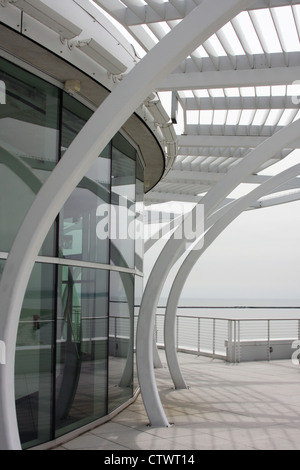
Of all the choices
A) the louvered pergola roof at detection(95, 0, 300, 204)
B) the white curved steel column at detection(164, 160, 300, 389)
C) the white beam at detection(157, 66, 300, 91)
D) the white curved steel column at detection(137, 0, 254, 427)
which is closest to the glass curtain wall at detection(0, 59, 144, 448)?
the white curved steel column at detection(137, 0, 254, 427)

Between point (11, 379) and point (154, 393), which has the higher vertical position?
point (11, 379)

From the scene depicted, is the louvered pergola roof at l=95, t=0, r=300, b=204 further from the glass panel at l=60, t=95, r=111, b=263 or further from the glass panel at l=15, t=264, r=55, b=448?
the glass panel at l=15, t=264, r=55, b=448

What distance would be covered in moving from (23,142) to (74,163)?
1650mm

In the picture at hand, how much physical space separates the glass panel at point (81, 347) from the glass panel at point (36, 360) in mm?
256

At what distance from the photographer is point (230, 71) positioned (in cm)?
1033

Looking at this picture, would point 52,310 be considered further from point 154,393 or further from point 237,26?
point 237,26

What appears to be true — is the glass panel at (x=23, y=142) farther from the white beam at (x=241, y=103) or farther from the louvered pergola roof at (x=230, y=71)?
the white beam at (x=241, y=103)

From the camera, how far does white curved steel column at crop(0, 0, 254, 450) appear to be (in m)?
5.80

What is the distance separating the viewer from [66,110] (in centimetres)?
849

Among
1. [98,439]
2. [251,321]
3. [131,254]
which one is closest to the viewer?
[98,439]

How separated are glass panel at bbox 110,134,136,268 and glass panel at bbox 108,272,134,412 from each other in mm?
396

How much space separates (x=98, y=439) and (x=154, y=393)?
1.48 meters

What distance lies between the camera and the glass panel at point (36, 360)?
286 inches

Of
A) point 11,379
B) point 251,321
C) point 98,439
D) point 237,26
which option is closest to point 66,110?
point 237,26
